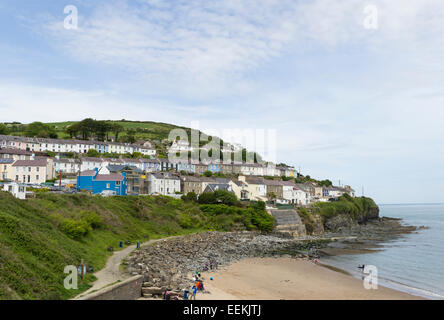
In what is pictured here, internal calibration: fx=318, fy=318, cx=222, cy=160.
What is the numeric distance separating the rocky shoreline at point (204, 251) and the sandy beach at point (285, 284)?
2177mm

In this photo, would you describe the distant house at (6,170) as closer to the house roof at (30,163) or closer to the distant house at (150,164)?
the house roof at (30,163)

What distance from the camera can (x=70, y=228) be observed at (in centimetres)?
2633

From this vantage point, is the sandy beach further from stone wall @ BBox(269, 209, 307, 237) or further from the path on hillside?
stone wall @ BBox(269, 209, 307, 237)

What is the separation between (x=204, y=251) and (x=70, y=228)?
15433 millimetres

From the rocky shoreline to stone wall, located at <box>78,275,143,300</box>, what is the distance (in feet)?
2.42

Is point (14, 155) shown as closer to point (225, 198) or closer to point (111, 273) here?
point (225, 198)

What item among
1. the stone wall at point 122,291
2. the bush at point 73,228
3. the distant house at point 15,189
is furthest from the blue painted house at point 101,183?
the stone wall at point 122,291

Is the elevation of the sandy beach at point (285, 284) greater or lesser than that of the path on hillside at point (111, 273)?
lesser

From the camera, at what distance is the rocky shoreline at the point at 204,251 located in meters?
21.4

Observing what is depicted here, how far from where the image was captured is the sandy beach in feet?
77.5

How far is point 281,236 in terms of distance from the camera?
58781 mm

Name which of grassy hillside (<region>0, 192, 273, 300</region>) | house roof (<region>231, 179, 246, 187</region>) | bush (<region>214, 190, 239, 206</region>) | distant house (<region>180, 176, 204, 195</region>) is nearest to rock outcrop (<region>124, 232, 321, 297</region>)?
grassy hillside (<region>0, 192, 273, 300</region>)
